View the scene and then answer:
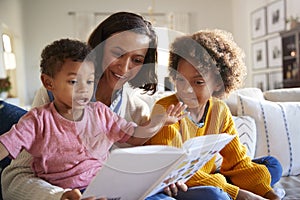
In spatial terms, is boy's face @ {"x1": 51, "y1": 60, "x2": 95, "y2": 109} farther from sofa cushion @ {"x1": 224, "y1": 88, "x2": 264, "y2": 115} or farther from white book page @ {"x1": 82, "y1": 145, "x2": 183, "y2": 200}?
sofa cushion @ {"x1": 224, "y1": 88, "x2": 264, "y2": 115}

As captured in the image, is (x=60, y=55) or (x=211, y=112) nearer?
(x=60, y=55)

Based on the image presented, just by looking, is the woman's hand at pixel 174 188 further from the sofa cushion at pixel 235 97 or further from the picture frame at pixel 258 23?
the picture frame at pixel 258 23

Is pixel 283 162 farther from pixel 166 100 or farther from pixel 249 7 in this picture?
pixel 249 7

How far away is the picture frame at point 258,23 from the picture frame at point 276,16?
13cm

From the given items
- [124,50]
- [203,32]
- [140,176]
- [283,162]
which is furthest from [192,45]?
[283,162]

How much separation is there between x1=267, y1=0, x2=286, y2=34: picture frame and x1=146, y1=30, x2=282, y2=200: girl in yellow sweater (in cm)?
410

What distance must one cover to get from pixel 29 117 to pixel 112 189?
0.95 feet

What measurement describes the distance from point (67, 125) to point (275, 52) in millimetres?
4792

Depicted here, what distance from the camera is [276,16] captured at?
527 cm

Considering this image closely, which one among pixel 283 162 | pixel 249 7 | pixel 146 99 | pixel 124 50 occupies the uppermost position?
pixel 249 7

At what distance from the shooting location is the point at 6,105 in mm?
1323

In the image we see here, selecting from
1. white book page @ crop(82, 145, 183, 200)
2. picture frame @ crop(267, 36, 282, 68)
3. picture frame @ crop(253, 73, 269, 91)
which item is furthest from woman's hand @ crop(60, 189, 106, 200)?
picture frame @ crop(253, 73, 269, 91)

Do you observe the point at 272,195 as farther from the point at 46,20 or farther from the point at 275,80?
the point at 46,20

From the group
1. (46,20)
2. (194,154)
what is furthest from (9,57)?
(194,154)
